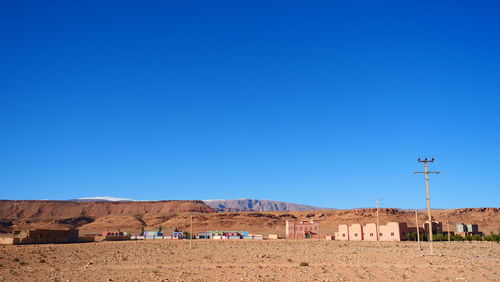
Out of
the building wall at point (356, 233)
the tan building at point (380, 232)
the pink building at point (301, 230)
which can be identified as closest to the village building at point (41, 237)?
the pink building at point (301, 230)

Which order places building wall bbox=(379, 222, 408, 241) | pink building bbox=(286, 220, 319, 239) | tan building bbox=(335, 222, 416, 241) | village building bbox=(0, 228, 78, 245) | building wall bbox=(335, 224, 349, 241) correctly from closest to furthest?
village building bbox=(0, 228, 78, 245) → building wall bbox=(379, 222, 408, 241) → tan building bbox=(335, 222, 416, 241) → building wall bbox=(335, 224, 349, 241) → pink building bbox=(286, 220, 319, 239)

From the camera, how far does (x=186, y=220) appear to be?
554 feet

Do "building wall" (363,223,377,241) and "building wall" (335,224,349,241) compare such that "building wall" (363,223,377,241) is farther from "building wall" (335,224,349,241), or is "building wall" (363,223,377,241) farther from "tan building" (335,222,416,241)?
"building wall" (335,224,349,241)

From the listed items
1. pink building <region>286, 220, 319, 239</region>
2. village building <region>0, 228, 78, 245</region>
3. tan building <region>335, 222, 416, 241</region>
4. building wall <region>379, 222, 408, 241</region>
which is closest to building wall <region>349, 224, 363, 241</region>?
tan building <region>335, 222, 416, 241</region>

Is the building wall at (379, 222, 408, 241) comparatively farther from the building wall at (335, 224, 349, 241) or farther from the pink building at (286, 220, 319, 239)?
the pink building at (286, 220, 319, 239)

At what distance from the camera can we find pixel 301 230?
112 metres

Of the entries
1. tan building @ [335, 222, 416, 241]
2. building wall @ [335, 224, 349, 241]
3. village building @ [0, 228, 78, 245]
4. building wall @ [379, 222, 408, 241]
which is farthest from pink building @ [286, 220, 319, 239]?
village building @ [0, 228, 78, 245]

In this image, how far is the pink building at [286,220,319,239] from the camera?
4368 inches

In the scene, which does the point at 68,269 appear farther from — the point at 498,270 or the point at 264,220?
the point at 264,220

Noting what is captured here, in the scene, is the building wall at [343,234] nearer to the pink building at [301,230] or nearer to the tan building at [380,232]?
the tan building at [380,232]

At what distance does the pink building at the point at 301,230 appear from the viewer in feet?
364

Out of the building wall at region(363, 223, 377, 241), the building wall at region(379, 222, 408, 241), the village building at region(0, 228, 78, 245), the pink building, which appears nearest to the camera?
the village building at region(0, 228, 78, 245)

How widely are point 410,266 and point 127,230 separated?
130 metres

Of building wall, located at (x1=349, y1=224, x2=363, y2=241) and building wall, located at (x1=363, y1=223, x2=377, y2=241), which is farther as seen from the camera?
building wall, located at (x1=349, y1=224, x2=363, y2=241)
